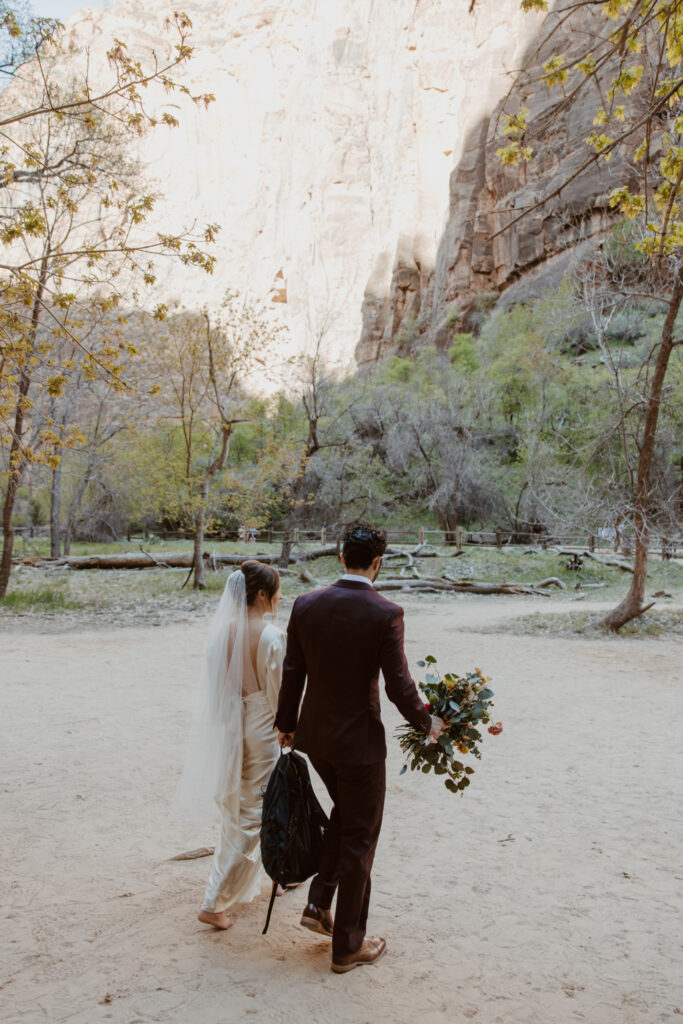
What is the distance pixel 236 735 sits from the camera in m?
3.10

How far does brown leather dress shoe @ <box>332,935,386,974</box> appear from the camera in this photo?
2703 mm

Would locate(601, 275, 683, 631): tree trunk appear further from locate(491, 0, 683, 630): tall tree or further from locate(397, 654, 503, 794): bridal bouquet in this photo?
locate(397, 654, 503, 794): bridal bouquet

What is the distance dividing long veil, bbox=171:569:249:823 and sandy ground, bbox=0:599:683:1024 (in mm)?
587

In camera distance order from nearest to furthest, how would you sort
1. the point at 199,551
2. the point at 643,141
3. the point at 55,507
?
the point at 643,141 → the point at 199,551 → the point at 55,507

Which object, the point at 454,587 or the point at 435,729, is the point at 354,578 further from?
the point at 454,587

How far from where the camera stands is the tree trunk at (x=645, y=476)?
447 inches

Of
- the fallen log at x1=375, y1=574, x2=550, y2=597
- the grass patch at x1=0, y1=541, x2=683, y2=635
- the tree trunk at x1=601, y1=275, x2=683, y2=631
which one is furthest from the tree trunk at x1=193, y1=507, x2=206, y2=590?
the tree trunk at x1=601, y1=275, x2=683, y2=631

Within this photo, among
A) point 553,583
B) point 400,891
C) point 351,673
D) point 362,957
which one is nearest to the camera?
point 351,673

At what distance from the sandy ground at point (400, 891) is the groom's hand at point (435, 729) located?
907 mm

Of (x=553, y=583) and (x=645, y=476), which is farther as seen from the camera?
(x=553, y=583)

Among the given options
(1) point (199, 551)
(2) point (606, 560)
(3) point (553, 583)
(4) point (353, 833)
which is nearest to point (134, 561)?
(1) point (199, 551)

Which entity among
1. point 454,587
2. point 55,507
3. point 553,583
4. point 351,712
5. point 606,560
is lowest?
point 454,587

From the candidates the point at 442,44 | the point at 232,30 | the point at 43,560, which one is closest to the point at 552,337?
the point at 43,560

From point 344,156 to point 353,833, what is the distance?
2913 inches
